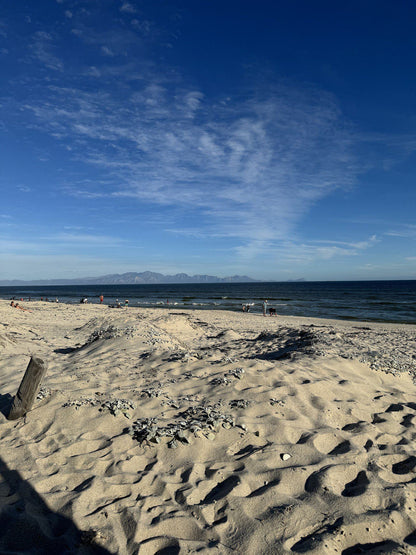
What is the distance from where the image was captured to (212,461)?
4.33 m

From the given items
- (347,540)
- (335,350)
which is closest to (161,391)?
(347,540)

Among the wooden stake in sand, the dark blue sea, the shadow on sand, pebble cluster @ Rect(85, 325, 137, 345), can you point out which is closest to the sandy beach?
the shadow on sand

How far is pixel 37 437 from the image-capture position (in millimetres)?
4809

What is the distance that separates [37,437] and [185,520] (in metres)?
2.77

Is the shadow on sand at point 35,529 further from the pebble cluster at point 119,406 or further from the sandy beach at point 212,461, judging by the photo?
the pebble cluster at point 119,406

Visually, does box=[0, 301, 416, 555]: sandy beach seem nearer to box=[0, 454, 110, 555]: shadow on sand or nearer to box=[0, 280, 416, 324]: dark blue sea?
box=[0, 454, 110, 555]: shadow on sand

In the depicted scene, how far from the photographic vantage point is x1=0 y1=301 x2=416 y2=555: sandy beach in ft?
10.3

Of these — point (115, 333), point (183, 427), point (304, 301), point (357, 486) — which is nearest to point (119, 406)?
point (183, 427)

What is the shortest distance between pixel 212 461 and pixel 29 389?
Result: 3.21 metres

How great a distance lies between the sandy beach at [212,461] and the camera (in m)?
3.13

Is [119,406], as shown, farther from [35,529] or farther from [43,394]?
[35,529]

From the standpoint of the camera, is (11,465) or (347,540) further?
(11,465)

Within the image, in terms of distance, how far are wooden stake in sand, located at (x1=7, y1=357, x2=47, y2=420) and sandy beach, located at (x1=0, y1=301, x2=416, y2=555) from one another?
15 cm

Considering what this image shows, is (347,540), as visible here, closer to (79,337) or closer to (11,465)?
(11,465)
